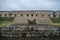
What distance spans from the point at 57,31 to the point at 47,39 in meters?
0.59

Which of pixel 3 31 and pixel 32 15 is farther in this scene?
pixel 32 15

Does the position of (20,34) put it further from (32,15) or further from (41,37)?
(32,15)

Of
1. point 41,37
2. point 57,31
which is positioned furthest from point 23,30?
point 57,31

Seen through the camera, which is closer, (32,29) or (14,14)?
(32,29)

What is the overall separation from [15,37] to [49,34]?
1556mm

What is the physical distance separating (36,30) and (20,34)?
861mm

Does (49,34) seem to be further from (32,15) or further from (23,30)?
(32,15)

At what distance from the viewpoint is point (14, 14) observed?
20.9 meters

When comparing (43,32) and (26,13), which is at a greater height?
(43,32)

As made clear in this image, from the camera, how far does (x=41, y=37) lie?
881 centimetres

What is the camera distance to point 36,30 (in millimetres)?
9195

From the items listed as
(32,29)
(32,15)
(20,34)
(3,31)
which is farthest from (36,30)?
(32,15)

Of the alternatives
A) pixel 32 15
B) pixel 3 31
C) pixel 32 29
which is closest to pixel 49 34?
pixel 32 29

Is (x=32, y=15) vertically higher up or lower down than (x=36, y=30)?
lower down
